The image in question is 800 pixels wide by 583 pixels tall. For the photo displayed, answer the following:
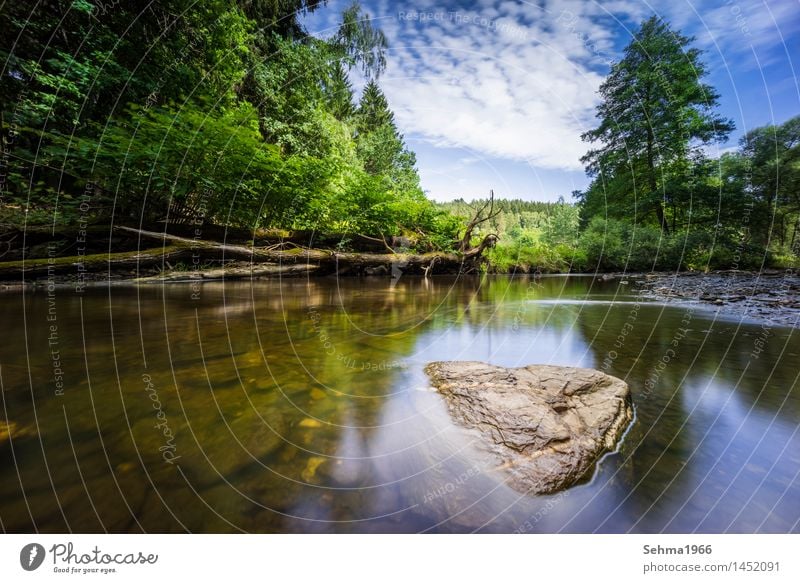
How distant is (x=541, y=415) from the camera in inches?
85.4

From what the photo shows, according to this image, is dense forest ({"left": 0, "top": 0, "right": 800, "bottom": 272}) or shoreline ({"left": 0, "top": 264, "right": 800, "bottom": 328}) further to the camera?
dense forest ({"left": 0, "top": 0, "right": 800, "bottom": 272})

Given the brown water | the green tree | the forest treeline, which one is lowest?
the brown water

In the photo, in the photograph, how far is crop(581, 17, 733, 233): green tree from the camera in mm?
19031

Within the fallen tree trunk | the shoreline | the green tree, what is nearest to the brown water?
the shoreline

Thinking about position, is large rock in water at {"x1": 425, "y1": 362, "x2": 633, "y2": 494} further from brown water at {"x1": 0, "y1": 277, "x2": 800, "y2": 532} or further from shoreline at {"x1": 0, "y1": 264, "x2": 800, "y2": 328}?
shoreline at {"x1": 0, "y1": 264, "x2": 800, "y2": 328}

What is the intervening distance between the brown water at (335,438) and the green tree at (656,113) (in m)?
21.3

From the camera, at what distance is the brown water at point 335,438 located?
1.47 meters

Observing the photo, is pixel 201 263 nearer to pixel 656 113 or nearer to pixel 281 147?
pixel 281 147

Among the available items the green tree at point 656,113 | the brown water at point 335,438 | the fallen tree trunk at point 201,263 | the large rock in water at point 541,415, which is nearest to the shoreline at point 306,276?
the fallen tree trunk at point 201,263

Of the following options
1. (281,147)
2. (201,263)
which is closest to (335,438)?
(201,263)

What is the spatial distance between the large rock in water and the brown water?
105 millimetres

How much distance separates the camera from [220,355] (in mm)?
3557

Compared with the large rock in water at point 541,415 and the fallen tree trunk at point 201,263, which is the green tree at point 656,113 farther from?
the large rock in water at point 541,415
